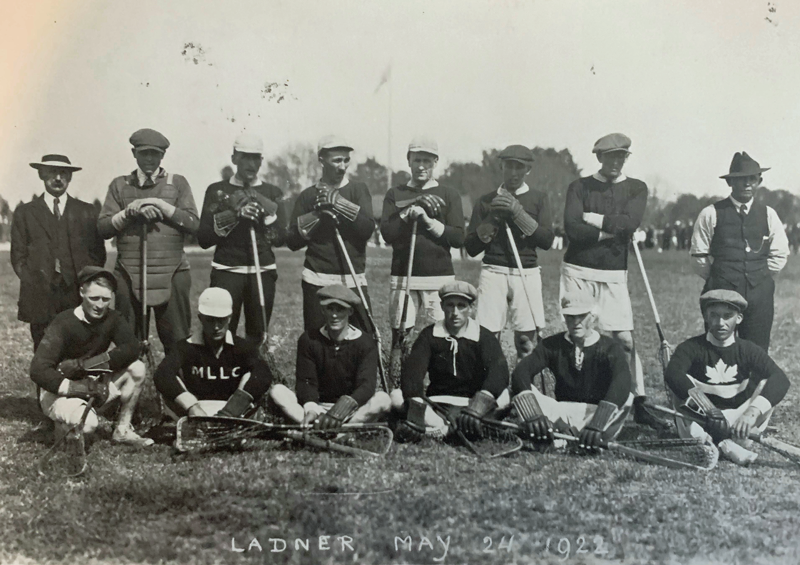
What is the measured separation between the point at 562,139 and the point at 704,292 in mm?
1622

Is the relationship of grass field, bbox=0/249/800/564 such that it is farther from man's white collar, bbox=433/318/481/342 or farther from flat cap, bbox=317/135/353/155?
flat cap, bbox=317/135/353/155

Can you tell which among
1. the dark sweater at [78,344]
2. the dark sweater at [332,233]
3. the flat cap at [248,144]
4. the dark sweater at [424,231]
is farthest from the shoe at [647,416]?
the dark sweater at [78,344]

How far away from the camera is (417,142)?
5586 millimetres

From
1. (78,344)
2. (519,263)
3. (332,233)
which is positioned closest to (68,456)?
(78,344)

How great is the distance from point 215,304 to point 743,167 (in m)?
4.14

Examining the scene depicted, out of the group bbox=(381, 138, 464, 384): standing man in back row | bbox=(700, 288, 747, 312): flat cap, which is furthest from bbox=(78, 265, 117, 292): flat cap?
bbox=(700, 288, 747, 312): flat cap

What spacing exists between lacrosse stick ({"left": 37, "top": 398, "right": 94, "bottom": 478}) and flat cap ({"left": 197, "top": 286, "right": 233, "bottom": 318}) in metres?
0.98

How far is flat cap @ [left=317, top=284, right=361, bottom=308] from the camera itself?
5152mm

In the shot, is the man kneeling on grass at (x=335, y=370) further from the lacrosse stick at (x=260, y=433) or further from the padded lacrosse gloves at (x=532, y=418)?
the padded lacrosse gloves at (x=532, y=418)

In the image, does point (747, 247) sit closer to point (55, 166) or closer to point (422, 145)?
point (422, 145)

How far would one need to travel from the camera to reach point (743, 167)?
567 centimetres

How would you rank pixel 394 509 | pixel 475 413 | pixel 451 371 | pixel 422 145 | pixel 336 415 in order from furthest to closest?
pixel 422 145, pixel 451 371, pixel 475 413, pixel 336 415, pixel 394 509

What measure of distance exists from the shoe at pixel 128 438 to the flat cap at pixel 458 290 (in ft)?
7.63

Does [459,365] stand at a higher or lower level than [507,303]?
lower
